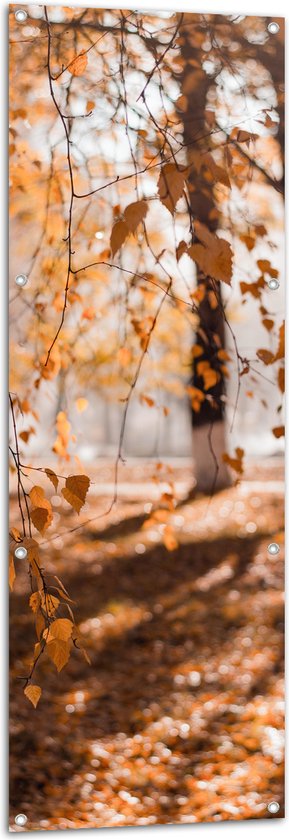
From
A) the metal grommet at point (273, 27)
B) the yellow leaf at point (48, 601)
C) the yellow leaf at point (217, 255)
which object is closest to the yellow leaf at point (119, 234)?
the yellow leaf at point (217, 255)

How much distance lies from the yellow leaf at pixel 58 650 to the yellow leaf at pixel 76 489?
223 millimetres

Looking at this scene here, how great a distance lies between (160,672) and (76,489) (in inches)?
82.0

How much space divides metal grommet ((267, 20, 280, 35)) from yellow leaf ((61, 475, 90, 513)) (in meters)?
1.22

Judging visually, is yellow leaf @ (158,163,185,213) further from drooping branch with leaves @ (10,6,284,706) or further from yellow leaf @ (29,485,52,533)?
yellow leaf @ (29,485,52,533)

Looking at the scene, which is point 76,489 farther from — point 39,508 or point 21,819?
point 21,819

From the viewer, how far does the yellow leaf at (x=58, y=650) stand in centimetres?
150

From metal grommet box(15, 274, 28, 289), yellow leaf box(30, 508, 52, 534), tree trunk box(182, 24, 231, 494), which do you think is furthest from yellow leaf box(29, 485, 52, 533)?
metal grommet box(15, 274, 28, 289)

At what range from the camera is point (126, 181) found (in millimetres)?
2225

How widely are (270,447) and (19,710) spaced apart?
1267 millimetres

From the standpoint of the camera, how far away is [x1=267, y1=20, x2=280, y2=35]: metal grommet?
6.89ft

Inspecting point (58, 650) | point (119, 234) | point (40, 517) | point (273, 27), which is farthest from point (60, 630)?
point (273, 27)

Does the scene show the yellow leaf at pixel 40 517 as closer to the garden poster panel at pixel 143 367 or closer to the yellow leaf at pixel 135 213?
the garden poster panel at pixel 143 367

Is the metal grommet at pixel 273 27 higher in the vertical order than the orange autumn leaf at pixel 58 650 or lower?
higher

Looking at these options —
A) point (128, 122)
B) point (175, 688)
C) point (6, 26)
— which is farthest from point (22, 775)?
point (6, 26)
